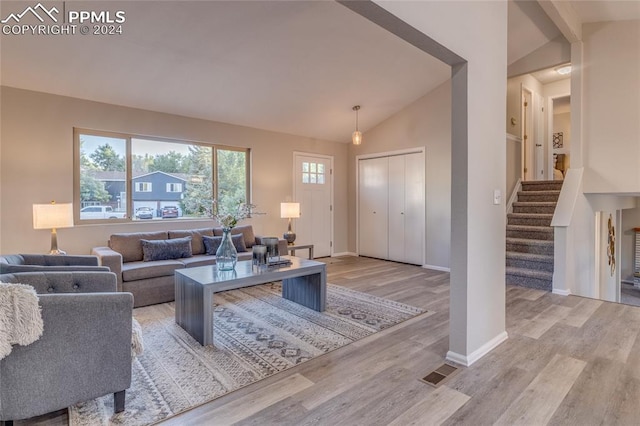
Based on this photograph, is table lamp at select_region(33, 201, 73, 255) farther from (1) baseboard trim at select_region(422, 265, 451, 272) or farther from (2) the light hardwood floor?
(1) baseboard trim at select_region(422, 265, 451, 272)

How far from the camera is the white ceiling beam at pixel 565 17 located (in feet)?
12.2

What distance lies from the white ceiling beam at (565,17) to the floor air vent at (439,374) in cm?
393

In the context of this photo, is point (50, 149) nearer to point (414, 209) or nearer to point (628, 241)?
point (414, 209)

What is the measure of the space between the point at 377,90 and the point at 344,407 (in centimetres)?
455

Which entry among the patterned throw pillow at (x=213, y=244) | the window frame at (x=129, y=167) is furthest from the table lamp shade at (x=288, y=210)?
the patterned throw pillow at (x=213, y=244)

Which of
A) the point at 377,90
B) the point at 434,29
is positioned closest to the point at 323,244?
the point at 377,90

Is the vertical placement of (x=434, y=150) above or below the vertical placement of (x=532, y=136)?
below

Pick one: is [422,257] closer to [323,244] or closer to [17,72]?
[323,244]

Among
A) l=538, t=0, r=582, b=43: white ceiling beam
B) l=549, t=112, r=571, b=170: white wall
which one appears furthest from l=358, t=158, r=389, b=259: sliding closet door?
l=549, t=112, r=571, b=170: white wall

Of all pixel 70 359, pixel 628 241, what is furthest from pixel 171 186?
pixel 628 241

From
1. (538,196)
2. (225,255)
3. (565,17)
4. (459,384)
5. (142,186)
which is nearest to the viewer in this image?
(459,384)

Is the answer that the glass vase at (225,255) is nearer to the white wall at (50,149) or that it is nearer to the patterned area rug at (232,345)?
the patterned area rug at (232,345)

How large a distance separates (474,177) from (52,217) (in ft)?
13.0

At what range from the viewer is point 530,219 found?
17.7 ft
